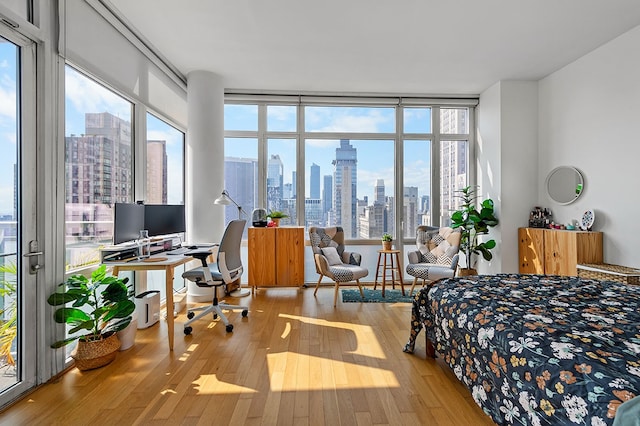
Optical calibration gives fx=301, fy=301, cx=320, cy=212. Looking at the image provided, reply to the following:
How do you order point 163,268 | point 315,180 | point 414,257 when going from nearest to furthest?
1. point 163,268
2. point 414,257
3. point 315,180

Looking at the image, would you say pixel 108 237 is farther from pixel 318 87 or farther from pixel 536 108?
pixel 536 108

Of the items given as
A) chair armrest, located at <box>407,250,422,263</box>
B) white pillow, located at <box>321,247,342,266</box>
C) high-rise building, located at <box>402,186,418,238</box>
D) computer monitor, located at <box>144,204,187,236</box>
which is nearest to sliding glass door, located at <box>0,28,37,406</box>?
computer monitor, located at <box>144,204,187,236</box>

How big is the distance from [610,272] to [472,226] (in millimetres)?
1715

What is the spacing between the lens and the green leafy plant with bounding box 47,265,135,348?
2133 mm

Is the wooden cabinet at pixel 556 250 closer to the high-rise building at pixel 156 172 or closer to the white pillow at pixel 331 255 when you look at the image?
the white pillow at pixel 331 255

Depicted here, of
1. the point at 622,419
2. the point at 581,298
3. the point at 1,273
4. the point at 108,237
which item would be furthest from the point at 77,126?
the point at 581,298

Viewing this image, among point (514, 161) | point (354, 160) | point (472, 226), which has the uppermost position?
point (354, 160)

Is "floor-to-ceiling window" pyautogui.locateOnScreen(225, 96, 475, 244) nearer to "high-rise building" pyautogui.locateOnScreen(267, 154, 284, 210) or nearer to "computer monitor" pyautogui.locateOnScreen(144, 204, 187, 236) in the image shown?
"high-rise building" pyautogui.locateOnScreen(267, 154, 284, 210)

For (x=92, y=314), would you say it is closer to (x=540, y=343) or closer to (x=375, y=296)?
(x=540, y=343)

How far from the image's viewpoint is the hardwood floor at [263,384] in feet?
5.71

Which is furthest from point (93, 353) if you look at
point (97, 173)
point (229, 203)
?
point (229, 203)

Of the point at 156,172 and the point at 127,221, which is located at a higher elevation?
the point at 156,172

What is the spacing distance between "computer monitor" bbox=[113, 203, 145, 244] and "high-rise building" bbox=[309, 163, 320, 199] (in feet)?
8.32

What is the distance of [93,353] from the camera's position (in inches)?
89.1
